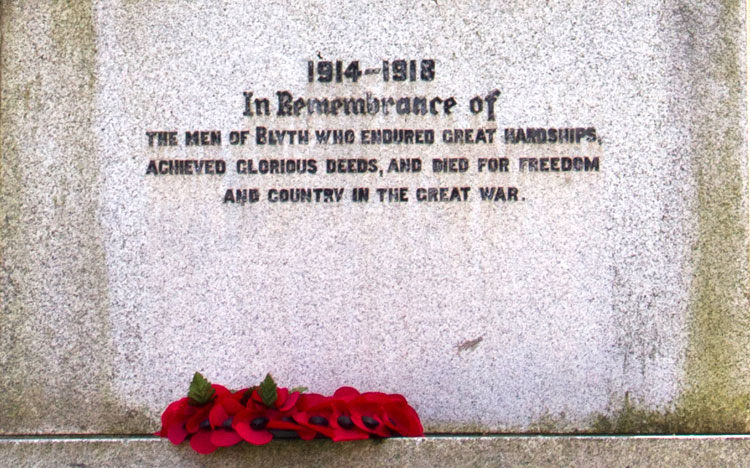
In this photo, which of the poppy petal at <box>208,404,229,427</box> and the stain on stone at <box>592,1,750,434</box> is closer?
the poppy petal at <box>208,404,229,427</box>

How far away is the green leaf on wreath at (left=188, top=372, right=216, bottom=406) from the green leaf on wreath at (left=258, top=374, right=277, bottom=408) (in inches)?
8.6

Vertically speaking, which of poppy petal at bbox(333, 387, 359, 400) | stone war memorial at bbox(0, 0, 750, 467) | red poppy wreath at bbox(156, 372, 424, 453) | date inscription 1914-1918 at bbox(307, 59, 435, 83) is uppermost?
date inscription 1914-1918 at bbox(307, 59, 435, 83)

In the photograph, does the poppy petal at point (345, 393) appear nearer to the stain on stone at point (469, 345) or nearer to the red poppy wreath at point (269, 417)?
the red poppy wreath at point (269, 417)

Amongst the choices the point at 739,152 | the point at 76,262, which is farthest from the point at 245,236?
the point at 739,152

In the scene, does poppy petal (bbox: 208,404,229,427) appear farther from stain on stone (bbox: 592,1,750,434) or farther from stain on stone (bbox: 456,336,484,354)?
stain on stone (bbox: 592,1,750,434)

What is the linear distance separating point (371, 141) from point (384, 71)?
34cm

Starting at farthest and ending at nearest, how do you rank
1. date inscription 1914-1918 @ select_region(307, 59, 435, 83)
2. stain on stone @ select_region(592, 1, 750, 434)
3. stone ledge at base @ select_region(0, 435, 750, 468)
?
date inscription 1914-1918 @ select_region(307, 59, 435, 83) → stain on stone @ select_region(592, 1, 750, 434) → stone ledge at base @ select_region(0, 435, 750, 468)

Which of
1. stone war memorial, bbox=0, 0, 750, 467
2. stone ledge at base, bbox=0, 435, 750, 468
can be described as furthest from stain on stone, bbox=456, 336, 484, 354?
stone ledge at base, bbox=0, 435, 750, 468

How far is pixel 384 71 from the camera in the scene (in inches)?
148

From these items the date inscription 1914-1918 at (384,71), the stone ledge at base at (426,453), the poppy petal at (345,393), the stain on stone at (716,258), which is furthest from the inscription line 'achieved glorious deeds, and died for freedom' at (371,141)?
the stone ledge at base at (426,453)

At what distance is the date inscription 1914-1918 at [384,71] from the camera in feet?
12.3

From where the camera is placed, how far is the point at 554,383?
3.67 meters

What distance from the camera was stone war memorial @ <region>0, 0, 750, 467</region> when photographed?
12.1 ft

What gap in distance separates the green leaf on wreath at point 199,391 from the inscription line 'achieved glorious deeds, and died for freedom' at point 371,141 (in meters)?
0.87
